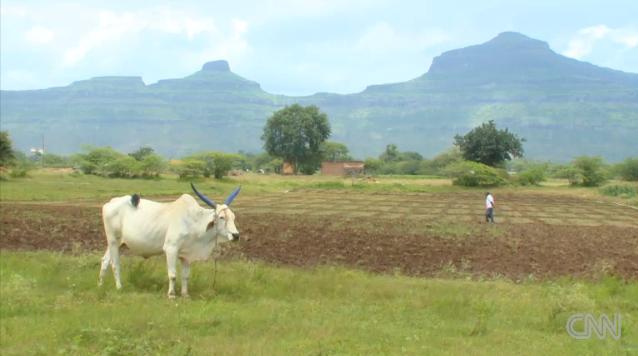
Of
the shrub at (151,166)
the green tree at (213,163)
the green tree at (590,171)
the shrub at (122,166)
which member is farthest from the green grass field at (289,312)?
the green tree at (590,171)

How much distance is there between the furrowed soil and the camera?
17469mm

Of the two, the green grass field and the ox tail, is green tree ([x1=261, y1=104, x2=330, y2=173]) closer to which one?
the green grass field

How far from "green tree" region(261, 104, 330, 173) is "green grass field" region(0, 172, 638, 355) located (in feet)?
305

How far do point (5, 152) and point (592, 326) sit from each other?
55249mm

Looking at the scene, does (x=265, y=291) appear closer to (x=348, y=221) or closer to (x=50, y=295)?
(x=50, y=295)

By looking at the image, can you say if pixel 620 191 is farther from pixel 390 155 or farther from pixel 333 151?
pixel 390 155

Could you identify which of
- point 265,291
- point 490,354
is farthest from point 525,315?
point 265,291

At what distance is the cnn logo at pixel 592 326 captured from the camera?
339 inches

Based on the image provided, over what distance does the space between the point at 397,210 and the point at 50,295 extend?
101 ft

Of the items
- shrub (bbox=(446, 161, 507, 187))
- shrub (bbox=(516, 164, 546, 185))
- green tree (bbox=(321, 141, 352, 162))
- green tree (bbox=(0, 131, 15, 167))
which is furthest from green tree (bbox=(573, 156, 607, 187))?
green tree (bbox=(0, 131, 15, 167))

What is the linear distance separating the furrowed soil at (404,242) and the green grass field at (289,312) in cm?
225

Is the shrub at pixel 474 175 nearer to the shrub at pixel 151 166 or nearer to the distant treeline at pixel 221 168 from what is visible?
the distant treeline at pixel 221 168

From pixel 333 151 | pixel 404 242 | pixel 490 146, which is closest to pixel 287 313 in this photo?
pixel 404 242

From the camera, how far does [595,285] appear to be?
14078 millimetres
